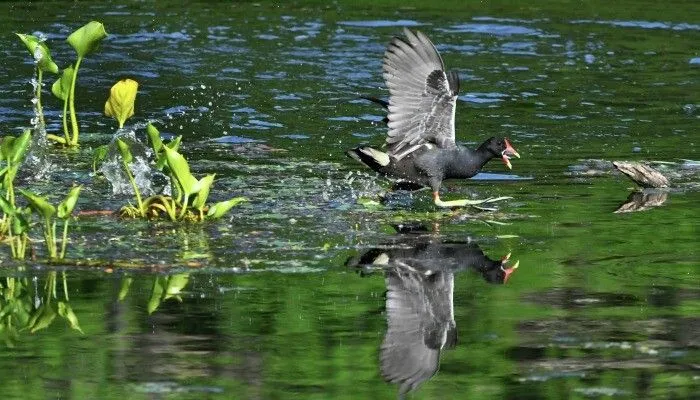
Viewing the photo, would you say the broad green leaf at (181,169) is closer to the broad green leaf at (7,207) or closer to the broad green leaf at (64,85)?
the broad green leaf at (7,207)

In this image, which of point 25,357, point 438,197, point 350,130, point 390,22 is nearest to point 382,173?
point 438,197

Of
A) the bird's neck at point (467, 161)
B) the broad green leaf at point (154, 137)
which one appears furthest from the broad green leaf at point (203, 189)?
the bird's neck at point (467, 161)

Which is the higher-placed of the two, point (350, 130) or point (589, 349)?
point (589, 349)

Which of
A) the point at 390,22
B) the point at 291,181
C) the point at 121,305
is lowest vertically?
the point at 390,22

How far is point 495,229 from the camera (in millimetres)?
8688

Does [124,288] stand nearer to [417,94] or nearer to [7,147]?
[7,147]

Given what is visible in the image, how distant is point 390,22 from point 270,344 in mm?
12783

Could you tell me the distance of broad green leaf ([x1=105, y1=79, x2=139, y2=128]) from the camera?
9836 millimetres

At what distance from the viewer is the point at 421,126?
9758 mm

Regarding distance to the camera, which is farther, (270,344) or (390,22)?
(390,22)

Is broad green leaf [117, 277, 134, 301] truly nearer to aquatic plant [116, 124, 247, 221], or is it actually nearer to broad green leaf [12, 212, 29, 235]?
broad green leaf [12, 212, 29, 235]

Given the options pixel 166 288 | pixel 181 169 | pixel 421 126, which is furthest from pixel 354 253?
pixel 421 126

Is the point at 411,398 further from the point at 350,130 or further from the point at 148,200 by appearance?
the point at 350,130

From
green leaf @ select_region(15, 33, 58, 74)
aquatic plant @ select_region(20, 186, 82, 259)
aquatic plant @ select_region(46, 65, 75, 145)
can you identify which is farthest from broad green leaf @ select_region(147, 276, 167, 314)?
aquatic plant @ select_region(46, 65, 75, 145)
